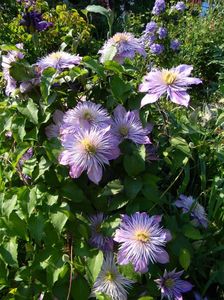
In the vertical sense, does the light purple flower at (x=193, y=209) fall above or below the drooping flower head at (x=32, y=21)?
above

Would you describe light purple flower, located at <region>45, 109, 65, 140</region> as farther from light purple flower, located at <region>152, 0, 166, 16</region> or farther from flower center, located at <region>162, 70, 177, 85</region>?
light purple flower, located at <region>152, 0, 166, 16</region>

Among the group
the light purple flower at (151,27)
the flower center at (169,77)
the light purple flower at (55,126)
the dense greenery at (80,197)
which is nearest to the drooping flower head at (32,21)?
the dense greenery at (80,197)

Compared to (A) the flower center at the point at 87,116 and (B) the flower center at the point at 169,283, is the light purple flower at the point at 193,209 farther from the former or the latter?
(A) the flower center at the point at 87,116

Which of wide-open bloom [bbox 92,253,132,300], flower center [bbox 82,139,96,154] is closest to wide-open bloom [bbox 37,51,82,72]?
flower center [bbox 82,139,96,154]

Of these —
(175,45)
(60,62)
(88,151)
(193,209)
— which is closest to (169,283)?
(193,209)

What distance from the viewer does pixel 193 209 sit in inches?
59.7

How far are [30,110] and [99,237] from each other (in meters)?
0.40

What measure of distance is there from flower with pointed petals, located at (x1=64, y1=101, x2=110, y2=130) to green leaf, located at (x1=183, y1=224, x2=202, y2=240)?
1.24ft

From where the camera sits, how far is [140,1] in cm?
835

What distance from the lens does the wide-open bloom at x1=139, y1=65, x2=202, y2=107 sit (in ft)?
4.21

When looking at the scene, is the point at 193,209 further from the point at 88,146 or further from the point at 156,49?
the point at 156,49

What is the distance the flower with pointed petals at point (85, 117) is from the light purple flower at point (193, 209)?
384 millimetres

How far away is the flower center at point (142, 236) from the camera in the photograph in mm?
1236

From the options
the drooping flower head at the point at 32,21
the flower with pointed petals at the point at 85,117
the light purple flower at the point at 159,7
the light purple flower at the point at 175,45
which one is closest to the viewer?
the flower with pointed petals at the point at 85,117
